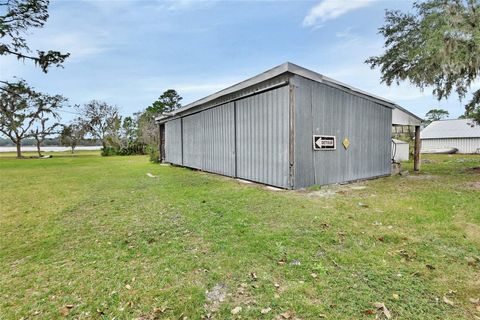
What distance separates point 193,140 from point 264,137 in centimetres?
553

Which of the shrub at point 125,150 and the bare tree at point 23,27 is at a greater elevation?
the bare tree at point 23,27

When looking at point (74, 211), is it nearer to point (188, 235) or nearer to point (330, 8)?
point (188, 235)

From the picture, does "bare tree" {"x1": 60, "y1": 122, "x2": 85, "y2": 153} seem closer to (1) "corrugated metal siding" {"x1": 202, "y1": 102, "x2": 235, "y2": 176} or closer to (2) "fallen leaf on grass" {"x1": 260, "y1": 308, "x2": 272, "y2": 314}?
(1) "corrugated metal siding" {"x1": 202, "y1": 102, "x2": 235, "y2": 176}

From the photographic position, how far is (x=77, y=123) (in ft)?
104

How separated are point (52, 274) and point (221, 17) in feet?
31.7

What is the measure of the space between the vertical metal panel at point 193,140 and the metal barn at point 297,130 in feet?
3.22

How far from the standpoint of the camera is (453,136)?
24.9 m

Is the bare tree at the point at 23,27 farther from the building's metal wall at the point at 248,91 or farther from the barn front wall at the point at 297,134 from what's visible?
the barn front wall at the point at 297,134

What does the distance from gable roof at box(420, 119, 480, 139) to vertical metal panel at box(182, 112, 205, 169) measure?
25.8 meters

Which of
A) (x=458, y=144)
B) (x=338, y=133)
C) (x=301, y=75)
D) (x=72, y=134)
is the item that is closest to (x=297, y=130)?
(x=301, y=75)

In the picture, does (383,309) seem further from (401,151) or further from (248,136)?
(401,151)

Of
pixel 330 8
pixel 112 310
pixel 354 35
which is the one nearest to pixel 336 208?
pixel 112 310

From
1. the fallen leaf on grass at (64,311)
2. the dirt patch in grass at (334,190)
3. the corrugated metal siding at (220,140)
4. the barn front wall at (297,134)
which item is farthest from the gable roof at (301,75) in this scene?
the fallen leaf on grass at (64,311)

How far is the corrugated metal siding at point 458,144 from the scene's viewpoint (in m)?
23.4
